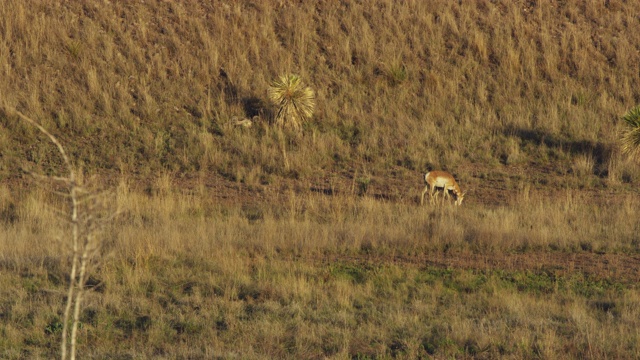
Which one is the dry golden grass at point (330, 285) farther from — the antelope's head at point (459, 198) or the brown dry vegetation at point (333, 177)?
the antelope's head at point (459, 198)

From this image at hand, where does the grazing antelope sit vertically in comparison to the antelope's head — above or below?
above

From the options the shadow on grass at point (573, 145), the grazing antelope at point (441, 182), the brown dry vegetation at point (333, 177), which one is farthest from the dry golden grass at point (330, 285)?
the shadow on grass at point (573, 145)

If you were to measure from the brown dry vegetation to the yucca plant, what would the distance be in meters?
0.57

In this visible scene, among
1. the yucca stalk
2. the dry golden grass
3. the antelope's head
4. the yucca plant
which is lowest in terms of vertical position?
the dry golden grass

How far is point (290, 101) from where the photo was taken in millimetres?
22406

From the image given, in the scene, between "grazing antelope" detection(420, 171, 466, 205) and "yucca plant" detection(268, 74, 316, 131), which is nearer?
"grazing antelope" detection(420, 171, 466, 205)

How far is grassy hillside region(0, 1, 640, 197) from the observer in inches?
844

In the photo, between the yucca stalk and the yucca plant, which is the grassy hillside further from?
the yucca plant

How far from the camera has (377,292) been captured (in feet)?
35.3

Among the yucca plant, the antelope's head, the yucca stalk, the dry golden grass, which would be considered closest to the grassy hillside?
the yucca stalk

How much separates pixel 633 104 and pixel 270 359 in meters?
19.3

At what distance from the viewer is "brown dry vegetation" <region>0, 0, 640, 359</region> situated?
9.29m

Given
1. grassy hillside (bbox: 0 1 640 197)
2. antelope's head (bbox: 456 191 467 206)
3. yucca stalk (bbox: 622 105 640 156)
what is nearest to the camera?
antelope's head (bbox: 456 191 467 206)

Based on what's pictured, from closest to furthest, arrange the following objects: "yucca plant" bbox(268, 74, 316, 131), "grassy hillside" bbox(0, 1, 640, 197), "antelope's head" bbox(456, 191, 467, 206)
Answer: "antelope's head" bbox(456, 191, 467, 206) → "grassy hillside" bbox(0, 1, 640, 197) → "yucca plant" bbox(268, 74, 316, 131)
